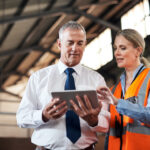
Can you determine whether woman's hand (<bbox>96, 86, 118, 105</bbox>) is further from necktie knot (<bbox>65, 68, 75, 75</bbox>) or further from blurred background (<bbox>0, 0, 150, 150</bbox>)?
blurred background (<bbox>0, 0, 150, 150</bbox>)

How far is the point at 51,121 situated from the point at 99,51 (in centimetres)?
944

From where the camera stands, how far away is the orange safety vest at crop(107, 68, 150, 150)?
7.49 feet

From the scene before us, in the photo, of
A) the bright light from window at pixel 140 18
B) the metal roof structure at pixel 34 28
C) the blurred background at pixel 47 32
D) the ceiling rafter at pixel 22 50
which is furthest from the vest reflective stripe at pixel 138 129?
the ceiling rafter at pixel 22 50

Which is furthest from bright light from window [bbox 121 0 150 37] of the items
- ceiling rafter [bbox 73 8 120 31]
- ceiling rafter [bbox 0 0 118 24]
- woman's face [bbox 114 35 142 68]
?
woman's face [bbox 114 35 142 68]

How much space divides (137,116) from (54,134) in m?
0.58

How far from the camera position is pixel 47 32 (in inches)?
407

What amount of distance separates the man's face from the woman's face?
13.7 inches

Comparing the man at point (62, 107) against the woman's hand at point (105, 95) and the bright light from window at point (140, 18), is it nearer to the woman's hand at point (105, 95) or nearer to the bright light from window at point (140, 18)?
the woman's hand at point (105, 95)

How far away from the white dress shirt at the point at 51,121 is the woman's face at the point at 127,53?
27 centimetres

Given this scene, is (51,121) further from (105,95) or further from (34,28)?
(34,28)

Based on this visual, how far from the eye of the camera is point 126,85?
2.54m

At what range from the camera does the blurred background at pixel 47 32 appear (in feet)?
27.8

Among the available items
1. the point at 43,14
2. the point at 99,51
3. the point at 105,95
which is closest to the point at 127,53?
the point at 105,95

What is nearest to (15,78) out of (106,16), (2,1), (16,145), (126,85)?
(106,16)
